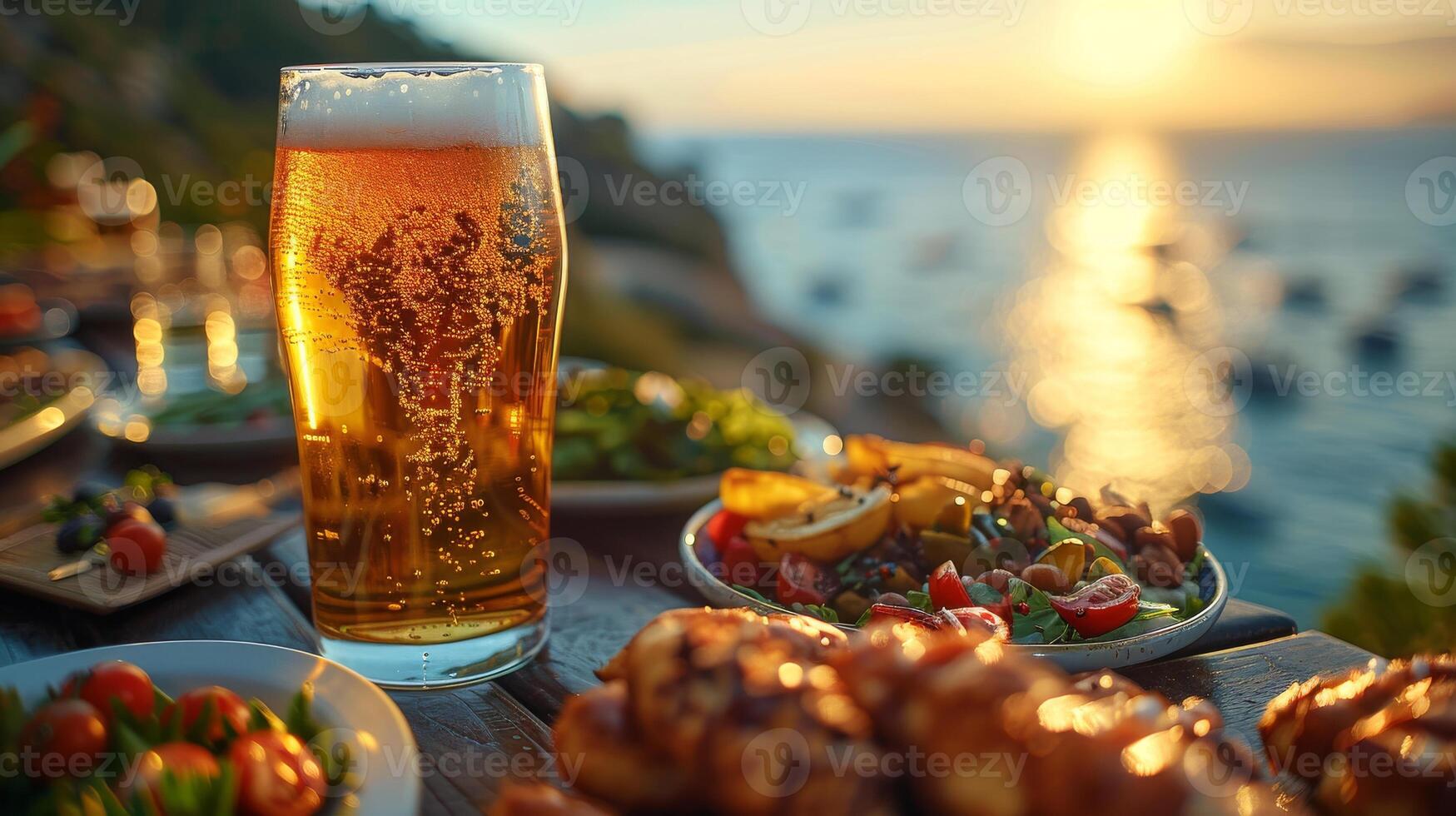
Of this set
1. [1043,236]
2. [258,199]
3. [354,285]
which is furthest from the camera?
[1043,236]

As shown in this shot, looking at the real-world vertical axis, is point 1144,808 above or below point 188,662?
above

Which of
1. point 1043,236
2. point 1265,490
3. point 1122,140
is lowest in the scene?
point 1265,490

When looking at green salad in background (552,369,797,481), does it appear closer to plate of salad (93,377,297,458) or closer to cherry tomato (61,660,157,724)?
plate of salad (93,377,297,458)

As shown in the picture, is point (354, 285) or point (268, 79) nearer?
point (354, 285)

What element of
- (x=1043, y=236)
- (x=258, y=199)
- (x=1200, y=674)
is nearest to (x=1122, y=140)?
(x=1043, y=236)

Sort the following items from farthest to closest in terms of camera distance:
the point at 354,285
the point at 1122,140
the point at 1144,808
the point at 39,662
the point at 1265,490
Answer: the point at 1122,140 → the point at 1265,490 → the point at 354,285 → the point at 39,662 → the point at 1144,808

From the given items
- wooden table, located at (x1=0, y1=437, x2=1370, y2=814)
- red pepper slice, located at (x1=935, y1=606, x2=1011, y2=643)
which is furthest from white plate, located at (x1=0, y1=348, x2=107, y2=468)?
red pepper slice, located at (x1=935, y1=606, x2=1011, y2=643)

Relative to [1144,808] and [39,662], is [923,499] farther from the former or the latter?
[39,662]

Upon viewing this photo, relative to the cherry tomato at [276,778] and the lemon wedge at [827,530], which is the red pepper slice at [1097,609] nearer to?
the lemon wedge at [827,530]
